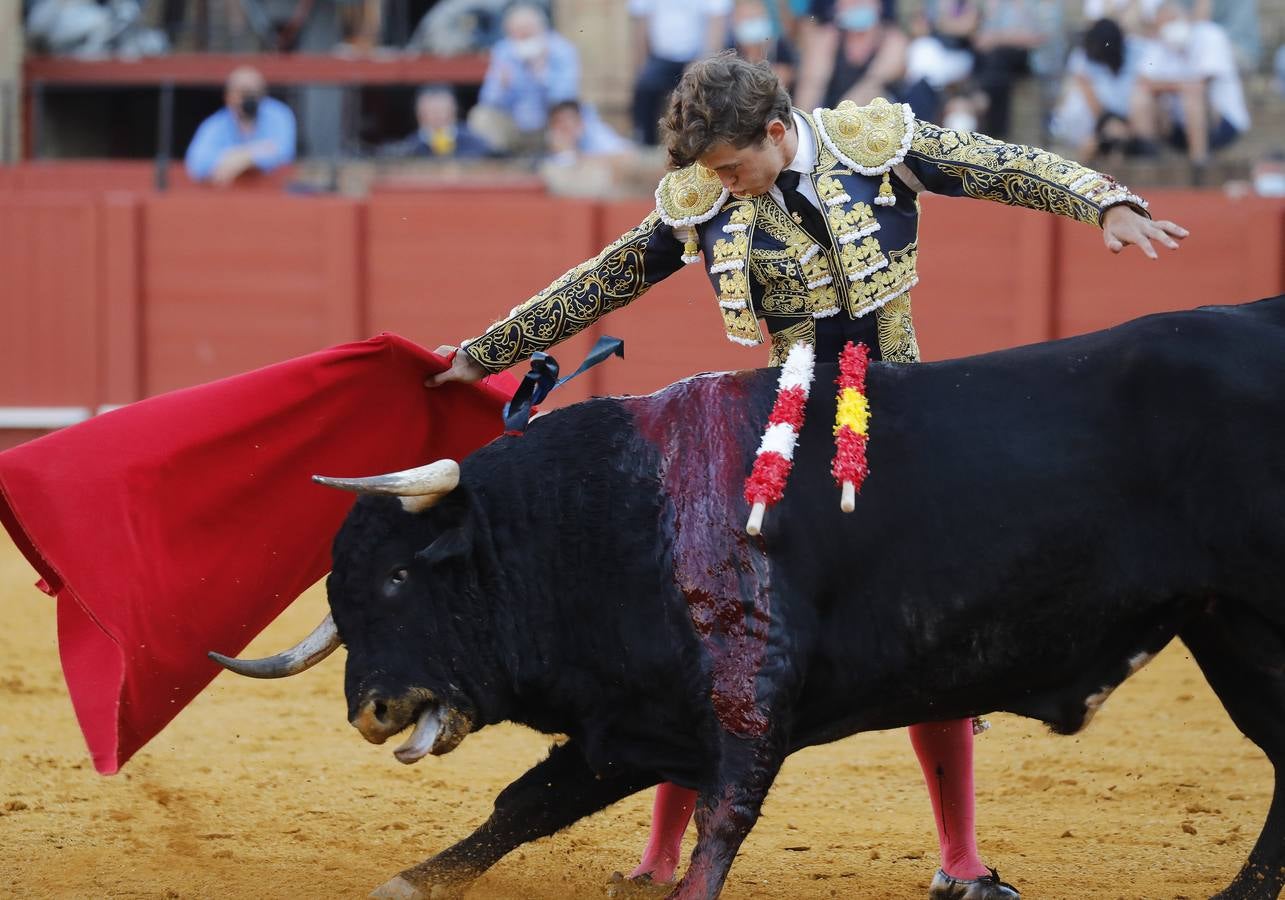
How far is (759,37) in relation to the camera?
895cm

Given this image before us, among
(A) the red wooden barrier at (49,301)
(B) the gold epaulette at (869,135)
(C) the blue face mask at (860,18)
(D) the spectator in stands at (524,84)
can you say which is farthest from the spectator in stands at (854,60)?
(B) the gold epaulette at (869,135)

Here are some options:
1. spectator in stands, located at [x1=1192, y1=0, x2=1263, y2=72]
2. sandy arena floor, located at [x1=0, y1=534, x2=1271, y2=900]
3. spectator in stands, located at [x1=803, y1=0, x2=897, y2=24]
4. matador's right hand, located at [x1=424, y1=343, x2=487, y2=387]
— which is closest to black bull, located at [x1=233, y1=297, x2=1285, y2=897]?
matador's right hand, located at [x1=424, y1=343, x2=487, y2=387]

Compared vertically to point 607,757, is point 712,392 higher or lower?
higher

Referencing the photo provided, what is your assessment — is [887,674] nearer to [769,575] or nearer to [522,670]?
[769,575]

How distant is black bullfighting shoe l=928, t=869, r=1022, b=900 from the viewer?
3098mm

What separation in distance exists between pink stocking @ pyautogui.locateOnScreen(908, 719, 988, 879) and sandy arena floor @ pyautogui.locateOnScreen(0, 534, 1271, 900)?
0.15 m

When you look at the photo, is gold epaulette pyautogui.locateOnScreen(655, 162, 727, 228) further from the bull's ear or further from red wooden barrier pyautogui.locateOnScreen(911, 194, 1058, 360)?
red wooden barrier pyautogui.locateOnScreen(911, 194, 1058, 360)

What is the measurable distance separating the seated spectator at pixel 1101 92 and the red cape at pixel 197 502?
5965mm

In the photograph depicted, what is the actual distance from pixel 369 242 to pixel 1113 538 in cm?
635

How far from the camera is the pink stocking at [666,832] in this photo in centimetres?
321

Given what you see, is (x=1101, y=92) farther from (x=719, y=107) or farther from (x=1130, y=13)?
(x=719, y=107)

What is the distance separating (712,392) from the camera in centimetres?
286

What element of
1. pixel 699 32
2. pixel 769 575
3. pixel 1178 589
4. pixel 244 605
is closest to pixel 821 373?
pixel 769 575

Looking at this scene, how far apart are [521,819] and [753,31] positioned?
6.63m
